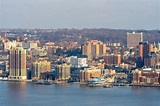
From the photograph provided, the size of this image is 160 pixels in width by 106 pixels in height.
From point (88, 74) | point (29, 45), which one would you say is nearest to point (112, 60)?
point (88, 74)

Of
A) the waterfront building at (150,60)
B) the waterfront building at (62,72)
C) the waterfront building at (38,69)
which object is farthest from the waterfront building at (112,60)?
the waterfront building at (62,72)

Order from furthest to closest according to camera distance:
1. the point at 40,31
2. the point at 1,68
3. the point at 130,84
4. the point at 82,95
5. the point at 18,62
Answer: the point at 40,31, the point at 1,68, the point at 18,62, the point at 130,84, the point at 82,95

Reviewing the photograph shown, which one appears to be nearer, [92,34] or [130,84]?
[130,84]

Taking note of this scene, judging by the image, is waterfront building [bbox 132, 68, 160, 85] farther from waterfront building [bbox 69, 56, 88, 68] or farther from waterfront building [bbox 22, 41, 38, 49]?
waterfront building [bbox 22, 41, 38, 49]

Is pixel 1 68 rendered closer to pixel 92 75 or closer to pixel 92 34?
pixel 92 75

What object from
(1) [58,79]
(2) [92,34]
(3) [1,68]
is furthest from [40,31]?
(1) [58,79]

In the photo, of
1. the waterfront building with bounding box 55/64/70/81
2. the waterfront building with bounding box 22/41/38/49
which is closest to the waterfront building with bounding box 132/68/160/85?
the waterfront building with bounding box 55/64/70/81

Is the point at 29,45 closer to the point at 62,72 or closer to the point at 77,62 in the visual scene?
the point at 77,62

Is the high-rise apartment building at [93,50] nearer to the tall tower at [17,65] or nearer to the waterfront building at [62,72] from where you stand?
the tall tower at [17,65]
